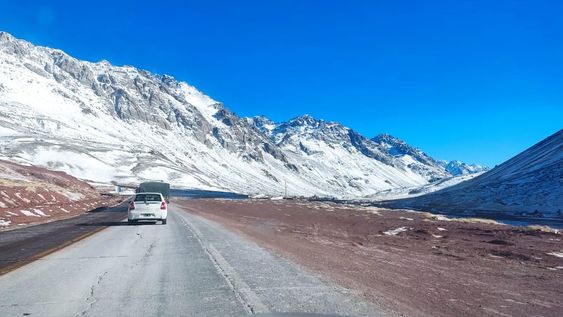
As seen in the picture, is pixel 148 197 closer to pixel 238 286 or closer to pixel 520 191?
pixel 238 286

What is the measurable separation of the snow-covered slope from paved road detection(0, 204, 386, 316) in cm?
8214

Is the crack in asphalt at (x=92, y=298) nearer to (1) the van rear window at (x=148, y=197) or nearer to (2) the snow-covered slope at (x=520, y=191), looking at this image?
(1) the van rear window at (x=148, y=197)

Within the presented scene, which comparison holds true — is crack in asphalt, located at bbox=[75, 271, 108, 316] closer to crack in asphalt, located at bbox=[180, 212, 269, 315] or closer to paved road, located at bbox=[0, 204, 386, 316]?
paved road, located at bbox=[0, 204, 386, 316]

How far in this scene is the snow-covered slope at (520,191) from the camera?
311 feet

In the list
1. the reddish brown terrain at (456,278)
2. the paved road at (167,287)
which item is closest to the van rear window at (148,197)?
the paved road at (167,287)

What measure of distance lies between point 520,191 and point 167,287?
11277cm

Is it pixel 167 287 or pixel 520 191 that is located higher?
pixel 520 191

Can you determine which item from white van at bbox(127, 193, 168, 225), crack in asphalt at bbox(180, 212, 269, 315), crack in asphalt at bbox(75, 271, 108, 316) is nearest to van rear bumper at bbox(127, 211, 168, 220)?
white van at bbox(127, 193, 168, 225)

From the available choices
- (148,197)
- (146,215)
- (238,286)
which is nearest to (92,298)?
(238,286)

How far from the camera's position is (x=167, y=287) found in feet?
30.6

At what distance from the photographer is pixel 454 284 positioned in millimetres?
11836

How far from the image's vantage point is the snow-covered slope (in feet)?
311

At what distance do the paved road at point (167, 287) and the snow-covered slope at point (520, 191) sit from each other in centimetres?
8214

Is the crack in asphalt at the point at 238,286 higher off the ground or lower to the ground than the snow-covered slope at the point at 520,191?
lower
